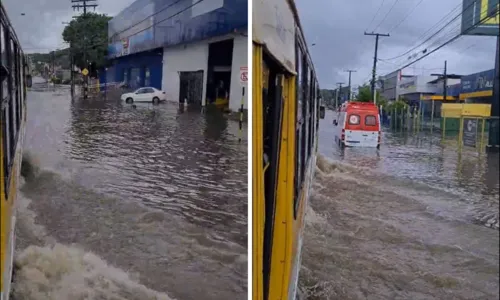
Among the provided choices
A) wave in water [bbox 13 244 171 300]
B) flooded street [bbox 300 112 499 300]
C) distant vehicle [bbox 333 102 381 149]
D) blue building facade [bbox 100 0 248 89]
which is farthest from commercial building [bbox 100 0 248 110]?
wave in water [bbox 13 244 171 300]

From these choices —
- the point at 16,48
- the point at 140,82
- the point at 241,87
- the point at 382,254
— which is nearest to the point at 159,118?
the point at 140,82

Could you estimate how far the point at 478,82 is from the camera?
1.45 metres

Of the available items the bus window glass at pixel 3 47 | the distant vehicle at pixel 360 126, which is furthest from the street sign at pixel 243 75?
the bus window glass at pixel 3 47

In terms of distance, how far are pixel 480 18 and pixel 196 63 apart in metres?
0.83

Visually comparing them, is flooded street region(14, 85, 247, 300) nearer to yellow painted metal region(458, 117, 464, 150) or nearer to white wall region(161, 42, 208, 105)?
white wall region(161, 42, 208, 105)

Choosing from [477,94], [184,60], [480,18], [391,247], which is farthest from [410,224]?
[184,60]

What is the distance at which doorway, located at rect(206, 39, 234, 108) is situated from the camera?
5.58 feet

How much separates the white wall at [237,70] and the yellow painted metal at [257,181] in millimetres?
52

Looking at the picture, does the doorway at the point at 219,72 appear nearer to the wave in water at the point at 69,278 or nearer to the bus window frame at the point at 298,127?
the bus window frame at the point at 298,127

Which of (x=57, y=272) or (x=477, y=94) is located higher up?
(x=477, y=94)

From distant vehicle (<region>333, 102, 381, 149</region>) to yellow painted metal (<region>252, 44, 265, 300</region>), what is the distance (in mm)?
284

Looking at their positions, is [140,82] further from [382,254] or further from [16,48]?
[382,254]

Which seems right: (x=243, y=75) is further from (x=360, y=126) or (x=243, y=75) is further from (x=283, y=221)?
(x=283, y=221)

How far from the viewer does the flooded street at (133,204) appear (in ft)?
5.58
